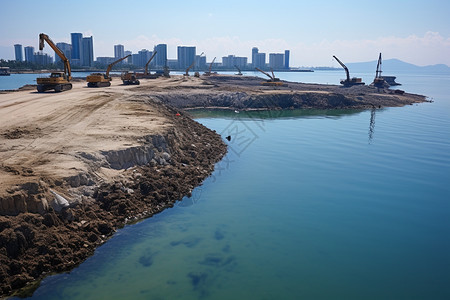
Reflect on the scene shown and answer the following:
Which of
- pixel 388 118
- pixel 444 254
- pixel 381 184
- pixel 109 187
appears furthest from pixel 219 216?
pixel 388 118

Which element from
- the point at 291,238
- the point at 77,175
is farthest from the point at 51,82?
the point at 291,238

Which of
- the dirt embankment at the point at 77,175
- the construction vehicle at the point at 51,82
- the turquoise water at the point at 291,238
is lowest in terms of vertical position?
the turquoise water at the point at 291,238

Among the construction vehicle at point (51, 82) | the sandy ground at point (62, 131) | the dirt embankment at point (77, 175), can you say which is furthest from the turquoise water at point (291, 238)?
the construction vehicle at point (51, 82)

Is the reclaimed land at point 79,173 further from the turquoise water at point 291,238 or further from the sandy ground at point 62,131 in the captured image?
the turquoise water at point 291,238

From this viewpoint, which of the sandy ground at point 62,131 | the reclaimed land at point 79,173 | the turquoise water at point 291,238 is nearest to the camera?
the turquoise water at point 291,238

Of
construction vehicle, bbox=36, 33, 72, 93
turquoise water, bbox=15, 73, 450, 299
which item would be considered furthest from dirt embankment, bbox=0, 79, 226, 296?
construction vehicle, bbox=36, 33, 72, 93

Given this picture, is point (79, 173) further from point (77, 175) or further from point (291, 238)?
point (291, 238)

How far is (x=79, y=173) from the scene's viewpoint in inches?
537

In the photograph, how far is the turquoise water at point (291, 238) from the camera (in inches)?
414

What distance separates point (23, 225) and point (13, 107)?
16.9 meters

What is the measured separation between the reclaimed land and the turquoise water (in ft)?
2.29

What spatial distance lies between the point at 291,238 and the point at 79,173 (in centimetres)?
821

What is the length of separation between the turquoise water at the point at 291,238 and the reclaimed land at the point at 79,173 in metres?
0.70

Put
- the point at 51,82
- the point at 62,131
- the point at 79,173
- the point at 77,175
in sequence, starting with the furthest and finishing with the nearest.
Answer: the point at 51,82 < the point at 62,131 < the point at 79,173 < the point at 77,175
